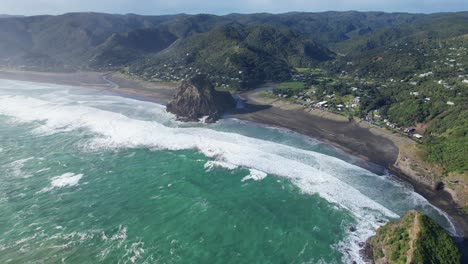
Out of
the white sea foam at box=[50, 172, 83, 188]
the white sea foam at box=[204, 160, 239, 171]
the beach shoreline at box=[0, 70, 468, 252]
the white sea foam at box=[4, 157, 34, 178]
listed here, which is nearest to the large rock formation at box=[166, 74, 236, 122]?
the beach shoreline at box=[0, 70, 468, 252]

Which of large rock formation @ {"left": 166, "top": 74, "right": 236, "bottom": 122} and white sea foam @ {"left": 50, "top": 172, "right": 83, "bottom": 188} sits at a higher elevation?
large rock formation @ {"left": 166, "top": 74, "right": 236, "bottom": 122}

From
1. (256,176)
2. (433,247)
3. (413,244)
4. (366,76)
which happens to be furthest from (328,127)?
(366,76)

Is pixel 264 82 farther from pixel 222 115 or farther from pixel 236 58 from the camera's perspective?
pixel 222 115

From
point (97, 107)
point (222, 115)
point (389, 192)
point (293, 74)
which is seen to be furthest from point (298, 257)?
point (293, 74)

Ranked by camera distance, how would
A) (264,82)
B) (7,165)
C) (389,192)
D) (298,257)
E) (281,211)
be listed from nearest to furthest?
(298,257) < (281,211) < (389,192) < (7,165) < (264,82)

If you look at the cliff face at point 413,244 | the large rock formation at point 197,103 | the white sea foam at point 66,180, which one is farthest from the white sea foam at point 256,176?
the large rock formation at point 197,103

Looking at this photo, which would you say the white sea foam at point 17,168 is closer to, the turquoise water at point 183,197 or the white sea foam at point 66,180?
the turquoise water at point 183,197

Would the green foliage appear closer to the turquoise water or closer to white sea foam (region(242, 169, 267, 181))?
the turquoise water
